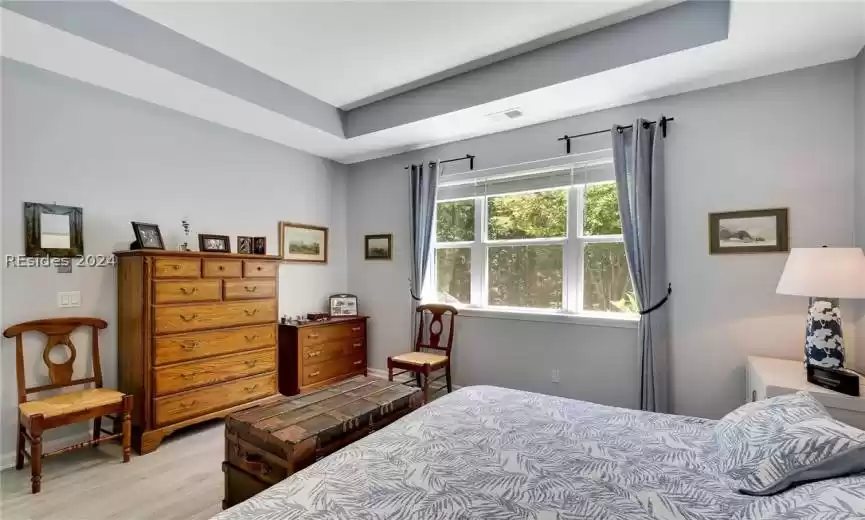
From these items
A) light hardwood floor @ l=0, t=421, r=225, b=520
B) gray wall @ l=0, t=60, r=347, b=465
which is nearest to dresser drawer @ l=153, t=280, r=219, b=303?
gray wall @ l=0, t=60, r=347, b=465

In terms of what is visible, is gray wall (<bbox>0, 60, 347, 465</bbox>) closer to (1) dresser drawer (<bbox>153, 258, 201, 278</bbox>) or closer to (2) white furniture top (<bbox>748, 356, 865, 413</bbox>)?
(1) dresser drawer (<bbox>153, 258, 201, 278</bbox>)

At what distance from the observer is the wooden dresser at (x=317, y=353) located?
153 inches

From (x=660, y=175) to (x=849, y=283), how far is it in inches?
52.1

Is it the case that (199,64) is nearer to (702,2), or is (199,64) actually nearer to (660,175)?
(702,2)

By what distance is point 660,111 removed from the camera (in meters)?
3.05

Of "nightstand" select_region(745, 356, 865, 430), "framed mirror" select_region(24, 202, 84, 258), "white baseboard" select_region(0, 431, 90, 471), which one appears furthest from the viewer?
"framed mirror" select_region(24, 202, 84, 258)

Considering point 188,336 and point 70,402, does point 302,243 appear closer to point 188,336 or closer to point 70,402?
point 188,336

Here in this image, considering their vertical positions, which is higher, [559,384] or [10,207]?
[10,207]

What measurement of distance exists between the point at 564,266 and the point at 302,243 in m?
2.81

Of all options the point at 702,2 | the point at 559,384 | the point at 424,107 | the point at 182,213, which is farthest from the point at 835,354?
the point at 182,213

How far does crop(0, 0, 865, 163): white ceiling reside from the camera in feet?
7.06

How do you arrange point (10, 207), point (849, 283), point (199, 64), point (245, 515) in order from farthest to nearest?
point (199, 64), point (10, 207), point (849, 283), point (245, 515)

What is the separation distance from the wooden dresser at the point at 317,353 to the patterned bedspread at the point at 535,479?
7.86 ft

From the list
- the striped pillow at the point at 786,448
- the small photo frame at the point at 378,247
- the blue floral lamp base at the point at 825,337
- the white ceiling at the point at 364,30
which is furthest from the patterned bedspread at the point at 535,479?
the small photo frame at the point at 378,247
